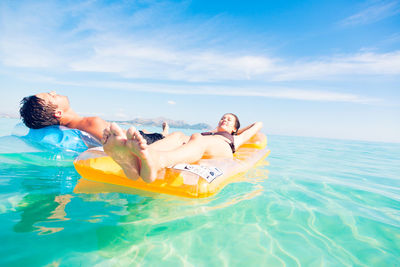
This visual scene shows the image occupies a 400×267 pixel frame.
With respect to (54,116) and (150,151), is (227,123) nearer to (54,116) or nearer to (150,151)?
(150,151)

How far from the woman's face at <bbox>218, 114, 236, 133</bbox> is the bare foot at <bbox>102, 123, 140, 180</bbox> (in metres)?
2.20

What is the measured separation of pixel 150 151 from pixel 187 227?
701 mm

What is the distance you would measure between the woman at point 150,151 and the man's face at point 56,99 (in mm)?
2047

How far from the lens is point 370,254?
6.15 ft

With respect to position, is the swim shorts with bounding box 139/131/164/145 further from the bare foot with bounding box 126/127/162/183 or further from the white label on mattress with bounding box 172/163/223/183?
the bare foot with bounding box 126/127/162/183

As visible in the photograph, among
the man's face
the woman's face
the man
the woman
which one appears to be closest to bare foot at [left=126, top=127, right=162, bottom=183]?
the woman

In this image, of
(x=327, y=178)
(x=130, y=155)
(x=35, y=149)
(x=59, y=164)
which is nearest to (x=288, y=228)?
(x=130, y=155)

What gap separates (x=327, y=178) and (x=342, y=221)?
217 centimetres

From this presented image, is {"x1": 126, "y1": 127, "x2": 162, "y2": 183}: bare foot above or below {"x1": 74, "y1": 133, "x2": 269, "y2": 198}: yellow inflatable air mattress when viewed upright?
above

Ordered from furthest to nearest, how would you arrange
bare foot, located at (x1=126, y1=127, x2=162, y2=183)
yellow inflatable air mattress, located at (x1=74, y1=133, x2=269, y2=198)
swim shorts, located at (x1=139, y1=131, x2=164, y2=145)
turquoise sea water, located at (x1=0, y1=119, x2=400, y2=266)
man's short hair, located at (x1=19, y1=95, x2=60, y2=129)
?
swim shorts, located at (x1=139, y1=131, x2=164, y2=145), man's short hair, located at (x1=19, y1=95, x2=60, y2=129), yellow inflatable air mattress, located at (x1=74, y1=133, x2=269, y2=198), bare foot, located at (x1=126, y1=127, x2=162, y2=183), turquoise sea water, located at (x1=0, y1=119, x2=400, y2=266)

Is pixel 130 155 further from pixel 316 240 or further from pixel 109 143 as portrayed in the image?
pixel 316 240

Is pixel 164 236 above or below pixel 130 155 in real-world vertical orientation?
below

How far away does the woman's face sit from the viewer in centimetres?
415

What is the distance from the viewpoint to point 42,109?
3904mm
